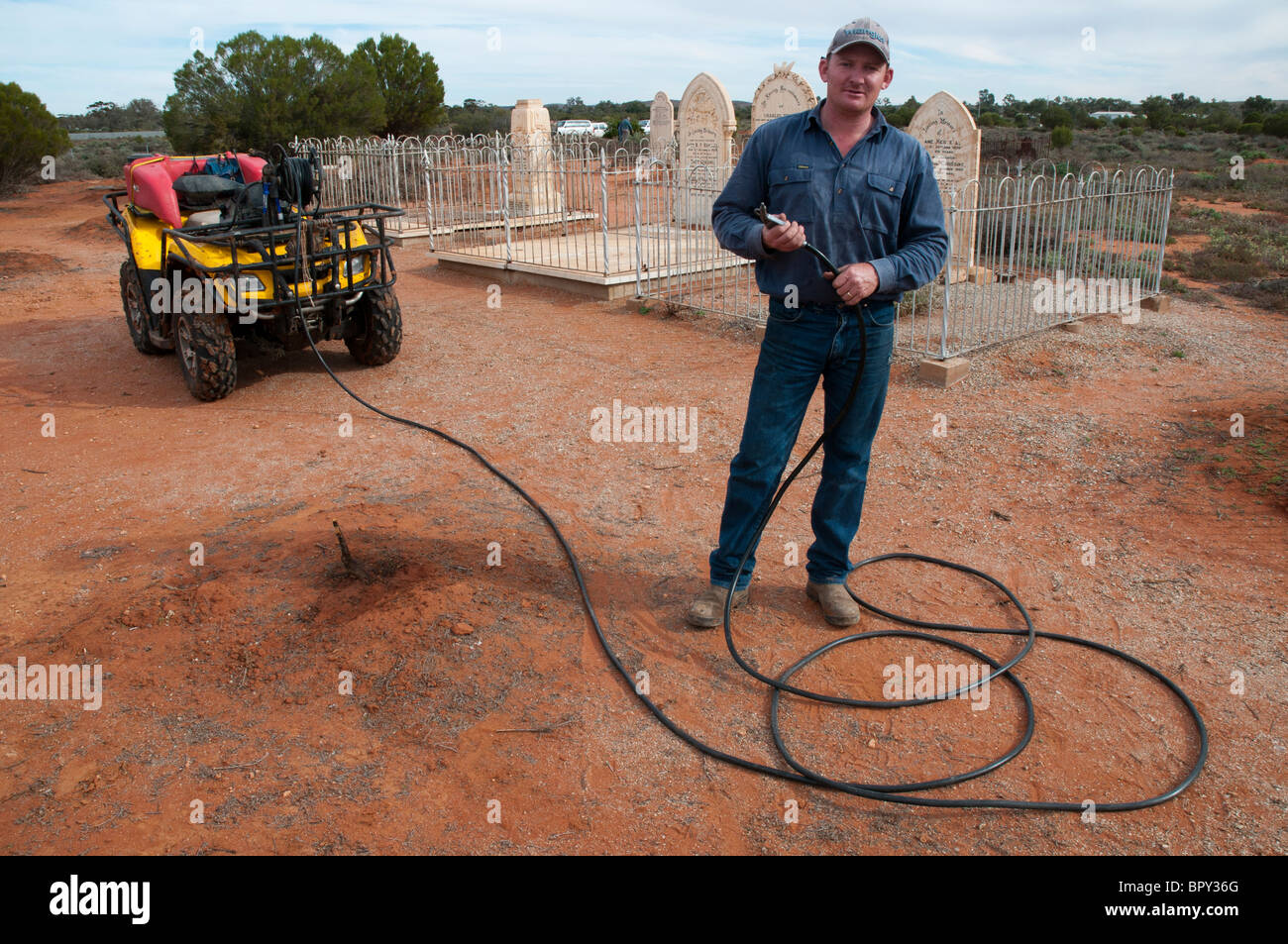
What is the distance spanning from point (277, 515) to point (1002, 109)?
51.0m

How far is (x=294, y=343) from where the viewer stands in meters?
7.16

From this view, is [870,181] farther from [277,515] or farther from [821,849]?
[277,515]

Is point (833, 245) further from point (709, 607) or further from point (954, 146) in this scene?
point (954, 146)

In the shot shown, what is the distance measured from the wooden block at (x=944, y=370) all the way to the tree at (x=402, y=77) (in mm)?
21047

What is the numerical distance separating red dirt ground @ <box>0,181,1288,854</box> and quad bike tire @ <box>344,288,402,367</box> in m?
0.53

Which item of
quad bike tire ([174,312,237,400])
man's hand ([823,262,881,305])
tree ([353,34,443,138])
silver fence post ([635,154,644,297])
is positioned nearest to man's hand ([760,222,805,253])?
man's hand ([823,262,881,305])

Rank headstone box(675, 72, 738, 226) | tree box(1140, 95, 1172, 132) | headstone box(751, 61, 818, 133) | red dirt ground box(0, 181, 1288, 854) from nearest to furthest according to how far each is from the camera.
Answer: red dirt ground box(0, 181, 1288, 854) → headstone box(751, 61, 818, 133) → headstone box(675, 72, 738, 226) → tree box(1140, 95, 1172, 132)

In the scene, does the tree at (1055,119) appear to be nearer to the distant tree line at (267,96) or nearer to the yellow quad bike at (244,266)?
the distant tree line at (267,96)

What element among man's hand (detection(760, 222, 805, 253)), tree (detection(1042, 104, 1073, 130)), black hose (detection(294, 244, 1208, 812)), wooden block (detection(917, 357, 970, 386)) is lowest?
black hose (detection(294, 244, 1208, 812))

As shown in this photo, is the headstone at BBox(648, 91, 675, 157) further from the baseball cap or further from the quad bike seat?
the baseball cap

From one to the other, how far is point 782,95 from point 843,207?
10132 mm

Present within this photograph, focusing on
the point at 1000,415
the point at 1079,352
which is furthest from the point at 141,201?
the point at 1079,352

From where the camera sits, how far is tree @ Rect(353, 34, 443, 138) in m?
24.8

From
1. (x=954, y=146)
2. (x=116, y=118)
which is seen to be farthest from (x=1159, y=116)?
(x=116, y=118)
